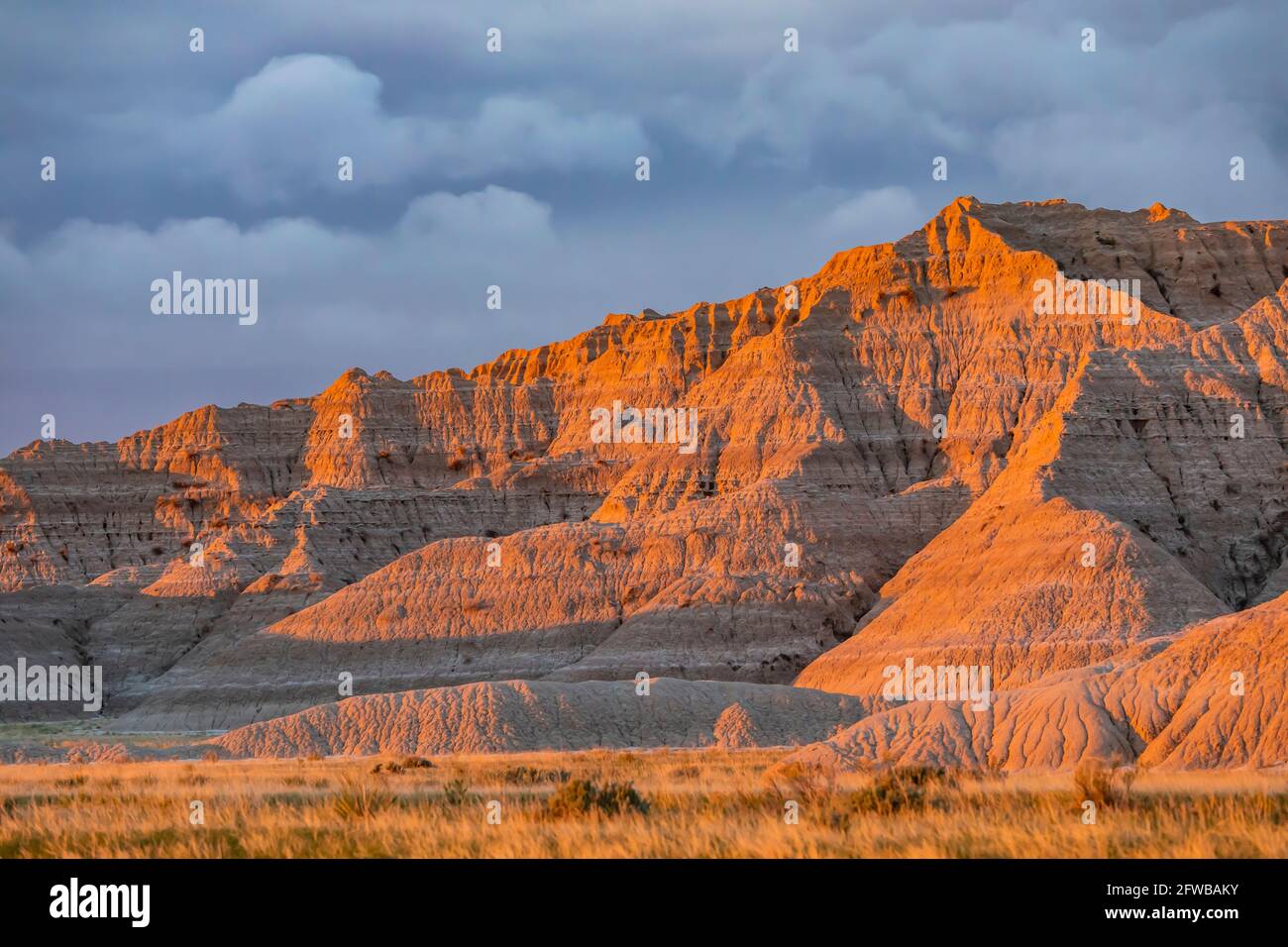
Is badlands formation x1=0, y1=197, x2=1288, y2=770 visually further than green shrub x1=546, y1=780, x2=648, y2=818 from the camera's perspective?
Yes

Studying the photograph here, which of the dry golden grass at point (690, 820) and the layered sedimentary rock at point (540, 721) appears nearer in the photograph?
the dry golden grass at point (690, 820)

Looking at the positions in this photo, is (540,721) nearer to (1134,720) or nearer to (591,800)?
(1134,720)

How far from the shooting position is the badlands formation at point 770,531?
64.0 meters

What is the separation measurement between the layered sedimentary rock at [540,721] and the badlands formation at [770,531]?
0.19 metres

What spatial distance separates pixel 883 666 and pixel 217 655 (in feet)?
136

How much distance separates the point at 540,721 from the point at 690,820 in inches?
1712

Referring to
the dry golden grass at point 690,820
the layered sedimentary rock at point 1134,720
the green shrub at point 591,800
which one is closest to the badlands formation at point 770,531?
the layered sedimentary rock at point 1134,720

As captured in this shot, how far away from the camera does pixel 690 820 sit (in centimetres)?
2073

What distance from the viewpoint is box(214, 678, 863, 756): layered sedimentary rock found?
204ft

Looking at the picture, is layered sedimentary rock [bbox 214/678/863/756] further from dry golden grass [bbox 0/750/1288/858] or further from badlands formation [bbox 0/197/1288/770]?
dry golden grass [bbox 0/750/1288/858]

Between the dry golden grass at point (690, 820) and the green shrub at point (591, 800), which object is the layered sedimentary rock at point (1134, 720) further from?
the green shrub at point (591, 800)

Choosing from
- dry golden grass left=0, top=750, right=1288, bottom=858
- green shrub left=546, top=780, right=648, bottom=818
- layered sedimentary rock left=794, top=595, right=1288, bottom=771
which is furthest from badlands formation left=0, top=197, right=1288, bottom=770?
green shrub left=546, top=780, right=648, bottom=818

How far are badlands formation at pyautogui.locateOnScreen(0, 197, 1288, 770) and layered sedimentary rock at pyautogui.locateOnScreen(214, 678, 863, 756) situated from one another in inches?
7.6
